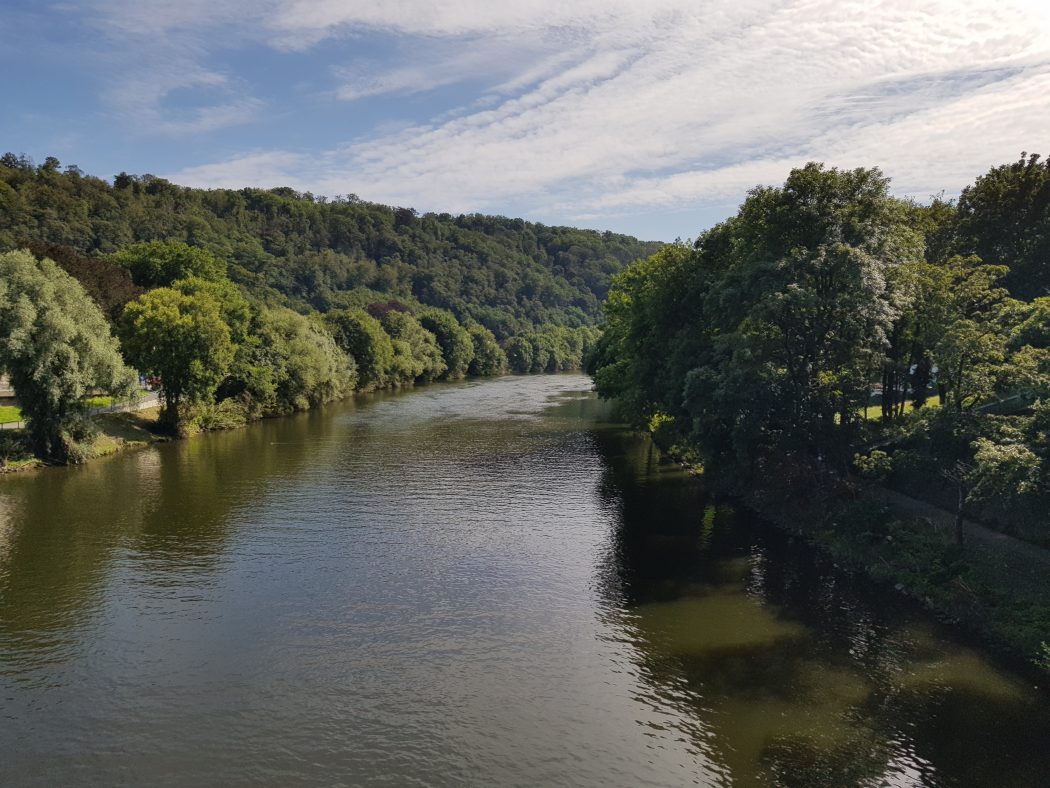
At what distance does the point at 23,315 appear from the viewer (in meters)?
42.1

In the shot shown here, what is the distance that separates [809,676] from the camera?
20.9 metres

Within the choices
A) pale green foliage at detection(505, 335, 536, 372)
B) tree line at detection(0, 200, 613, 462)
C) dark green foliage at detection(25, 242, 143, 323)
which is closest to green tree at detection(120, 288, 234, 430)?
tree line at detection(0, 200, 613, 462)

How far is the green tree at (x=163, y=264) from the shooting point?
83.6 m

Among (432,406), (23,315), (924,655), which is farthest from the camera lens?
(432,406)

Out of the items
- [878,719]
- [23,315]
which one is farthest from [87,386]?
[878,719]

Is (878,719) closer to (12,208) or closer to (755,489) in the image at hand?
(755,489)

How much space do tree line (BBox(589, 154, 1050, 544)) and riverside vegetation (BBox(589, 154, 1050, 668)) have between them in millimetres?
100

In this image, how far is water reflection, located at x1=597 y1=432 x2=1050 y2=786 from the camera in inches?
675

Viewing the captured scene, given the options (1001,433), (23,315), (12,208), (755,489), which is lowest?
(755,489)

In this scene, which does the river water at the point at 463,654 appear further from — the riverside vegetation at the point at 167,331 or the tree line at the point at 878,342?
the riverside vegetation at the point at 167,331

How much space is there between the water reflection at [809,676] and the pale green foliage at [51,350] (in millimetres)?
36783

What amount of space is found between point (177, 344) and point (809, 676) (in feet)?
182

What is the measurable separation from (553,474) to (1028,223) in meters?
32.2

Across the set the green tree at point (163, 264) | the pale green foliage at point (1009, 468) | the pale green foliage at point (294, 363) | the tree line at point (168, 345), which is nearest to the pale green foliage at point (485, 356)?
the tree line at point (168, 345)
